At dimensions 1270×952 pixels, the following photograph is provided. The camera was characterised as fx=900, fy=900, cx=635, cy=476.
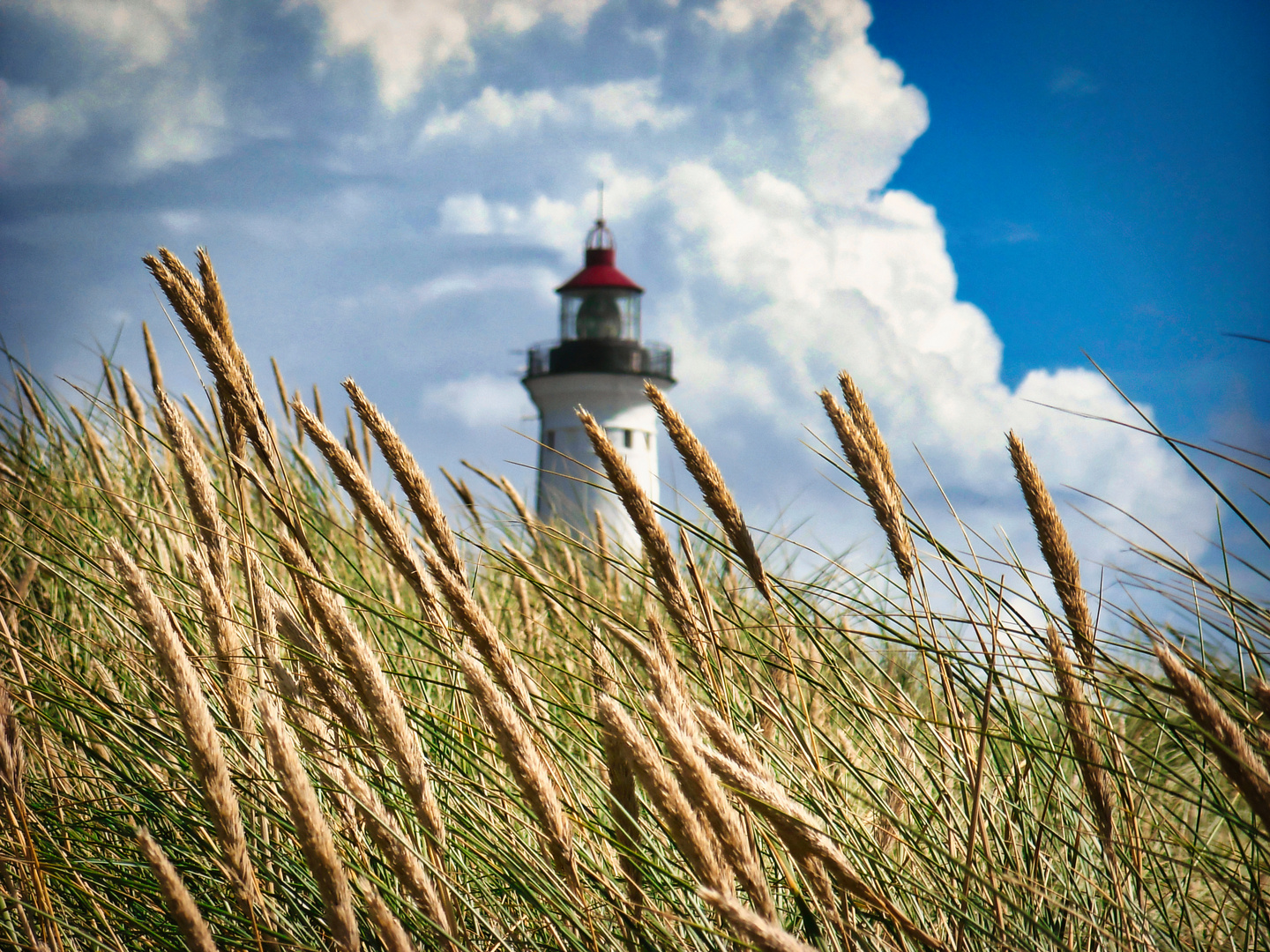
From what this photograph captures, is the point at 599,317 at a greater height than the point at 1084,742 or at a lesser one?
greater

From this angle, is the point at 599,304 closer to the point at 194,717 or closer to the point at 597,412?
the point at 597,412

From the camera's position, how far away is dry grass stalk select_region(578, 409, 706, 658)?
1244mm

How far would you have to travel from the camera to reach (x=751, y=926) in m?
0.67

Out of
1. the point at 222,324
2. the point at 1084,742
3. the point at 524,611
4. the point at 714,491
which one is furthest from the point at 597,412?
the point at 1084,742

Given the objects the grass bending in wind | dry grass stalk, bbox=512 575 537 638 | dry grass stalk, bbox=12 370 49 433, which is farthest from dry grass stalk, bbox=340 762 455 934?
dry grass stalk, bbox=12 370 49 433

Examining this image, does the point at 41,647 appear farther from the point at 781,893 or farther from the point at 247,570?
the point at 781,893

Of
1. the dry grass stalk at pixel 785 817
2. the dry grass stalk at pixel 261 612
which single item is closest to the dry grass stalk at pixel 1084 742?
the dry grass stalk at pixel 785 817

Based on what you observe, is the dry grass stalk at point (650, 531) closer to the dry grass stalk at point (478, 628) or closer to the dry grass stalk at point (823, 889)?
the dry grass stalk at point (478, 628)

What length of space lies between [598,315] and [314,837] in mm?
20432

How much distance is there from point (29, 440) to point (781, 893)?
11.8 ft

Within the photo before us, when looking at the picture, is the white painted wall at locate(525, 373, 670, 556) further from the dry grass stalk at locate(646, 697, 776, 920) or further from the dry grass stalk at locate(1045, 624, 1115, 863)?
the dry grass stalk at locate(646, 697, 776, 920)

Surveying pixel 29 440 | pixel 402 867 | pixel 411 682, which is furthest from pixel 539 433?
pixel 402 867

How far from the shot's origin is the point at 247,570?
1.32 metres

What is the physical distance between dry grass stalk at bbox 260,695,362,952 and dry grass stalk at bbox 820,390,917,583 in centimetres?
89
